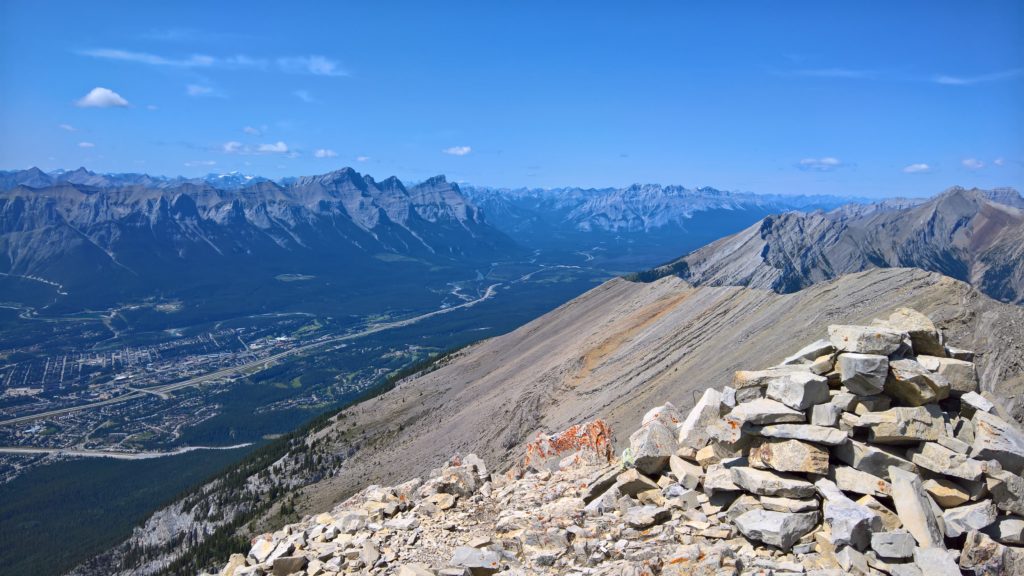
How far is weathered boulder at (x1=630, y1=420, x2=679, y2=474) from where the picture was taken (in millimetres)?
18094

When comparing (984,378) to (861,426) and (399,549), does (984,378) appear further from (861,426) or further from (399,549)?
(399,549)

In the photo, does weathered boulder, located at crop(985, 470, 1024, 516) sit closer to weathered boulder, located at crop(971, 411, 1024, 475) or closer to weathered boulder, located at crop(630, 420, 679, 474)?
→ weathered boulder, located at crop(971, 411, 1024, 475)

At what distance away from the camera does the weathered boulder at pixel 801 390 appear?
1575cm

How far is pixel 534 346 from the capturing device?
289ft

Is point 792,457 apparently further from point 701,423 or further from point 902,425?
point 701,423

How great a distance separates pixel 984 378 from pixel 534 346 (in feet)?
194

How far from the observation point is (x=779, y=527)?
539 inches

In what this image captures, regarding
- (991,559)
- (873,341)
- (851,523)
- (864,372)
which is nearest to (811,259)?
(873,341)

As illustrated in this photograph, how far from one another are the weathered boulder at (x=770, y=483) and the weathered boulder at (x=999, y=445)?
453cm

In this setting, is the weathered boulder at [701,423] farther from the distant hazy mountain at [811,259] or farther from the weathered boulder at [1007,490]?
the distant hazy mountain at [811,259]

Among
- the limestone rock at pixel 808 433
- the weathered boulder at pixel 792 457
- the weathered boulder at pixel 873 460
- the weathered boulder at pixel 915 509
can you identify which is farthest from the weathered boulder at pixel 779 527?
the weathered boulder at pixel 873 460

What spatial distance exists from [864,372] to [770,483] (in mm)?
4131

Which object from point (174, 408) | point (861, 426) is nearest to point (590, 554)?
point (861, 426)

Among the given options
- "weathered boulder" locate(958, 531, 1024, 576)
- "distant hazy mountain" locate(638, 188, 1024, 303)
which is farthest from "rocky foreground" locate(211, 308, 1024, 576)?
"distant hazy mountain" locate(638, 188, 1024, 303)
